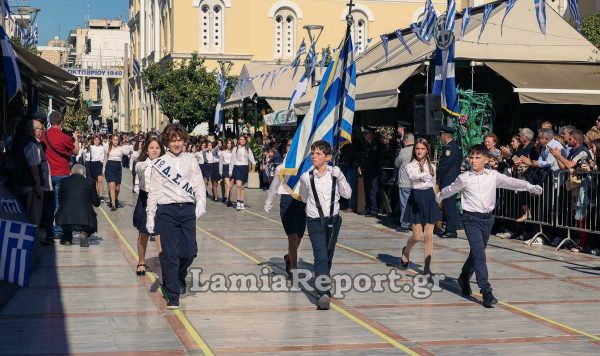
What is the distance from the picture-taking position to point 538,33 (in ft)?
67.8

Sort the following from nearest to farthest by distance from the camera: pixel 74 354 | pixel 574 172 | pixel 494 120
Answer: pixel 74 354
pixel 574 172
pixel 494 120

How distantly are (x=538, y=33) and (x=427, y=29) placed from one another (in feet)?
7.82

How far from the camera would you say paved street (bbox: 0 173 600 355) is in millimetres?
8211

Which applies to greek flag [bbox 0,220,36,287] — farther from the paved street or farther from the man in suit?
the man in suit

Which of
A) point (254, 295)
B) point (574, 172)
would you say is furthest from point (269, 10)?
point (254, 295)

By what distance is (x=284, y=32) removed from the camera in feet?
222

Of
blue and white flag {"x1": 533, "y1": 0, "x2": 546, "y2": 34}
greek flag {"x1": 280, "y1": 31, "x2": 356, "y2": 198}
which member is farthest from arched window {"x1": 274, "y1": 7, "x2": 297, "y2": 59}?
greek flag {"x1": 280, "y1": 31, "x2": 356, "y2": 198}

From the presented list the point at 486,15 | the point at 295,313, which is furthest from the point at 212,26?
the point at 295,313

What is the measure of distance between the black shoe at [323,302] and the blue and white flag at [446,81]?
325 inches

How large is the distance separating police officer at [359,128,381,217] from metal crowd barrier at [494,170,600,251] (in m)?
4.36

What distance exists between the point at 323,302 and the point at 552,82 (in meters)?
10.2

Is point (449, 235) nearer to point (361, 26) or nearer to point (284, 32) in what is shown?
point (284, 32)

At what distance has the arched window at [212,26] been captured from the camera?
2542 inches

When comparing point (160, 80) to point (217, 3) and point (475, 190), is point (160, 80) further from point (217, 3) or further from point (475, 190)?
point (475, 190)
